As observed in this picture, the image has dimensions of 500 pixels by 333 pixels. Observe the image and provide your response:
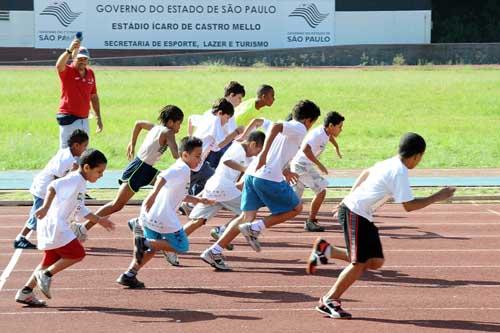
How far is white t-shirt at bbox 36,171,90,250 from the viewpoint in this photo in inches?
374

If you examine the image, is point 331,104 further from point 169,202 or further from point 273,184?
point 169,202

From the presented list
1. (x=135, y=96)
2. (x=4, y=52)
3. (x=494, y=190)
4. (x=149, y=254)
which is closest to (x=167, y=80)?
(x=135, y=96)

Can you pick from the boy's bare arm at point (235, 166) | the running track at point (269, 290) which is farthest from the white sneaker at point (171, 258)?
the boy's bare arm at point (235, 166)

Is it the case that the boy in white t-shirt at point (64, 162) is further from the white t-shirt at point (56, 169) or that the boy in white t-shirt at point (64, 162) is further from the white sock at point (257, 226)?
the white sock at point (257, 226)

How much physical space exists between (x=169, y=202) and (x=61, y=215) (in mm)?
1158

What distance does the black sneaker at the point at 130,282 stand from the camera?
10453 millimetres

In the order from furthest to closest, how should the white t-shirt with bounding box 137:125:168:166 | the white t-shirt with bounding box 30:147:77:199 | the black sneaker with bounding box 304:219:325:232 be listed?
the black sneaker with bounding box 304:219:325:232 < the white t-shirt with bounding box 137:125:168:166 < the white t-shirt with bounding box 30:147:77:199

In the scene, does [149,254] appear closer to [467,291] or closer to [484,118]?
[467,291]

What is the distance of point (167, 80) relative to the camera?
1559 inches

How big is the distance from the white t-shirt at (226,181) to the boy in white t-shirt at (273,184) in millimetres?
A: 572

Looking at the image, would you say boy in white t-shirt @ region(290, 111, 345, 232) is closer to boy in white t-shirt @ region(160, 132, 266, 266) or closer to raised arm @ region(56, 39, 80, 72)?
boy in white t-shirt @ region(160, 132, 266, 266)

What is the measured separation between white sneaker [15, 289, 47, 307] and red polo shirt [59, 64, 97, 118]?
20.2 feet

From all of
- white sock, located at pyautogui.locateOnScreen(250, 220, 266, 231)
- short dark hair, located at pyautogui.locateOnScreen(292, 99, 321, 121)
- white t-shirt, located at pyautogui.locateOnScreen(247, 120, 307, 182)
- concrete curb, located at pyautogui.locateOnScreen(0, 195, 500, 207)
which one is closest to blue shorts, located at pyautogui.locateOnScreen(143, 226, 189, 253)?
white sock, located at pyautogui.locateOnScreen(250, 220, 266, 231)

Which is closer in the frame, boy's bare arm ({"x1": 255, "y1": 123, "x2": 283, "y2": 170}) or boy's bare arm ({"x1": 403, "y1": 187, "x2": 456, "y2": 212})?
boy's bare arm ({"x1": 403, "y1": 187, "x2": 456, "y2": 212})
